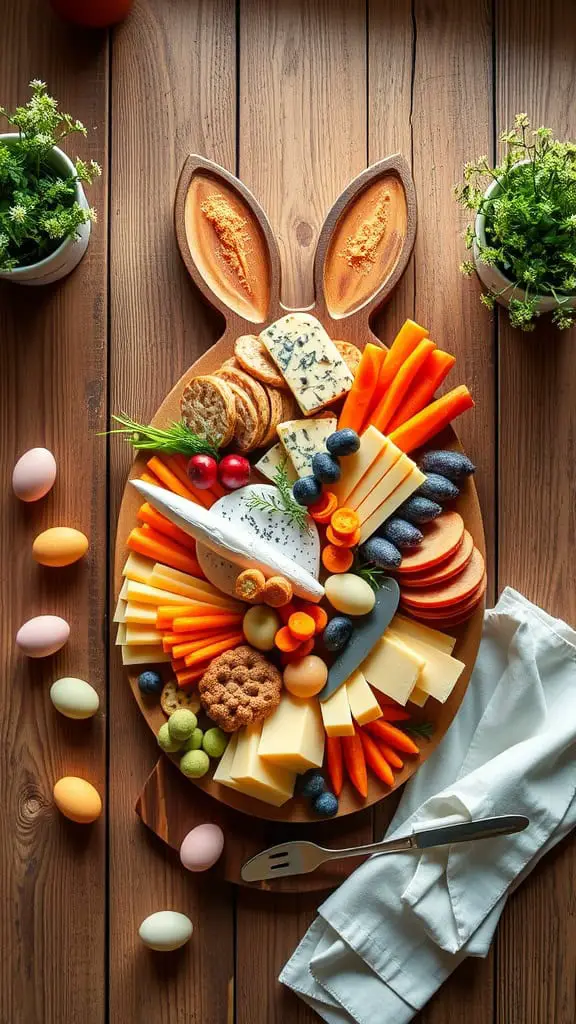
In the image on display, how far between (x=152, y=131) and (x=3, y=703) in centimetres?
128

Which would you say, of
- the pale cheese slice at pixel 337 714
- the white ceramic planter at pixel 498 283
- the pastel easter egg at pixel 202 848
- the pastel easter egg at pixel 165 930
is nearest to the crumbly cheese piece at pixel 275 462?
the pale cheese slice at pixel 337 714

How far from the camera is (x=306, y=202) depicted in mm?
1989

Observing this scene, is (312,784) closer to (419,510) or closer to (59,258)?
(419,510)

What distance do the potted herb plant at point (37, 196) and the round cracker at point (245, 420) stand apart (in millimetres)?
439

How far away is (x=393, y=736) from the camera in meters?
1.80

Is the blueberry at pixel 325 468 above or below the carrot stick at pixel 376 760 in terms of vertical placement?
above

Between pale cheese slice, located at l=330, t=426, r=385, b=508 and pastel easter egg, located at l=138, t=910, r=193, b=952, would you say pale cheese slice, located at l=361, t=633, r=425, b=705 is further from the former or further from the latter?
pastel easter egg, located at l=138, t=910, r=193, b=952

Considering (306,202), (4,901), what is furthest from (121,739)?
(306,202)

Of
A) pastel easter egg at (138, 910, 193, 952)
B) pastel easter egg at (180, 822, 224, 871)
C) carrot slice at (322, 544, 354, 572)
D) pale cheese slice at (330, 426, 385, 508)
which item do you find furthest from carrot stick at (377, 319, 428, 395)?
pastel easter egg at (138, 910, 193, 952)

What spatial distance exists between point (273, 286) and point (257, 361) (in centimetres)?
18

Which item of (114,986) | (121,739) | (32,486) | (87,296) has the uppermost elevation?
(87,296)

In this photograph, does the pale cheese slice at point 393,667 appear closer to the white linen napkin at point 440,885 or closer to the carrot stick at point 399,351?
the white linen napkin at point 440,885

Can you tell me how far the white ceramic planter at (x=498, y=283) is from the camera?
179 centimetres

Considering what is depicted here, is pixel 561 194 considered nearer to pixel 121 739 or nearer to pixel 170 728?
pixel 170 728
